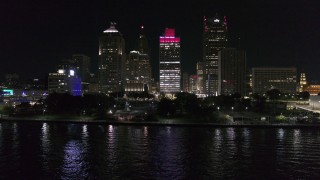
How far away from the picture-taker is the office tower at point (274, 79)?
180 metres

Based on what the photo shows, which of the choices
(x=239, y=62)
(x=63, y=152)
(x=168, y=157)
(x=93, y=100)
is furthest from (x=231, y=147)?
(x=239, y=62)

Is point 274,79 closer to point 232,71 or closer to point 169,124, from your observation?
point 232,71

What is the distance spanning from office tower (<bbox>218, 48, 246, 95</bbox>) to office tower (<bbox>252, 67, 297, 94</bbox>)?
9172 mm

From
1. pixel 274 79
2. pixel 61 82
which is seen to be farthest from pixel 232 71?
pixel 61 82

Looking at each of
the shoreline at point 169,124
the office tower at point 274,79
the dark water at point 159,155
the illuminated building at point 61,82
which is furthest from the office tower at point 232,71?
the dark water at point 159,155

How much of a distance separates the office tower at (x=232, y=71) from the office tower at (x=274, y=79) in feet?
30.1

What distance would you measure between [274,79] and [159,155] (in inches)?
6036

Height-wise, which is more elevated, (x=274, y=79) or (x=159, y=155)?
(x=274, y=79)

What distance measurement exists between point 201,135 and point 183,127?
460 inches

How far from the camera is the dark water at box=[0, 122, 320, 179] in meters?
31.5

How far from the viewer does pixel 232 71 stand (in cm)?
17812

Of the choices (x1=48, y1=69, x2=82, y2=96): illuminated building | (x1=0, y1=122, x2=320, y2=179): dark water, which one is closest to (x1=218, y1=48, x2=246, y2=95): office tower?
(x1=48, y1=69, x2=82, y2=96): illuminated building

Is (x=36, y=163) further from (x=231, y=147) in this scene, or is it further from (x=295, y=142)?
(x=295, y=142)

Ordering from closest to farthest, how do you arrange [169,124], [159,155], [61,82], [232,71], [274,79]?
1. [159,155]
2. [169,124]
3. [61,82]
4. [232,71]
5. [274,79]
